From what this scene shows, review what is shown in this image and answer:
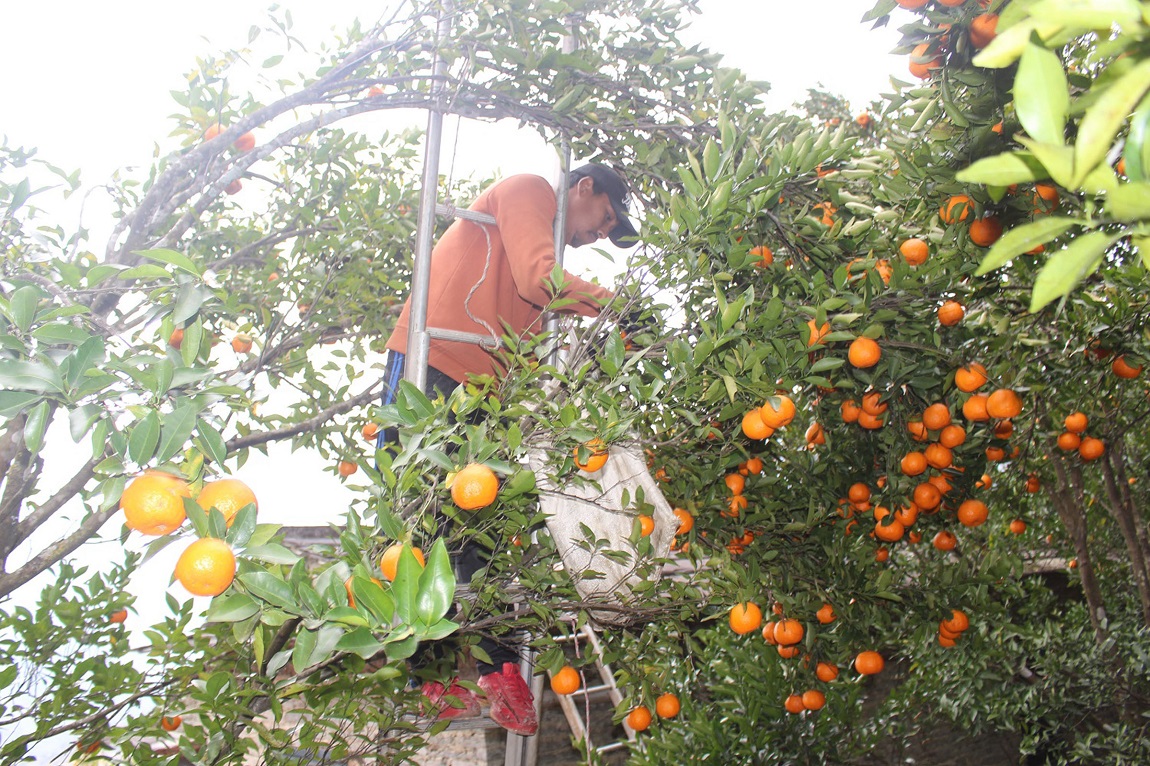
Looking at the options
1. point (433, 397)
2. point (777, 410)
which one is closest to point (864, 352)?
point (777, 410)

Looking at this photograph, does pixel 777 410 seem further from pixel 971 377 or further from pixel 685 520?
pixel 971 377

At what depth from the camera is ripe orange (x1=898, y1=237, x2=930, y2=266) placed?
1691 mm

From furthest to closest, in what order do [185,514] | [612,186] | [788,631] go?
[612,186], [788,631], [185,514]

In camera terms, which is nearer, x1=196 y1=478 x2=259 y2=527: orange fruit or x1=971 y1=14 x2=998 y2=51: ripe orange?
x1=196 y1=478 x2=259 y2=527: orange fruit

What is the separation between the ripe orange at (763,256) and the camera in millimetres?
1660

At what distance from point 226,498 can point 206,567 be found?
15cm

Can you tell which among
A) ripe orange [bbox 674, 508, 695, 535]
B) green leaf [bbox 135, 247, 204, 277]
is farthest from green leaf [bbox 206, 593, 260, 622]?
ripe orange [bbox 674, 508, 695, 535]

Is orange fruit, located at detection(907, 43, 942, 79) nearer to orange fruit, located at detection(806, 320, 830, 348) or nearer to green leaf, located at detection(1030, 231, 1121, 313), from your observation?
orange fruit, located at detection(806, 320, 830, 348)

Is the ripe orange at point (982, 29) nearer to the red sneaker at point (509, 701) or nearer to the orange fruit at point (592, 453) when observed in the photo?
the orange fruit at point (592, 453)

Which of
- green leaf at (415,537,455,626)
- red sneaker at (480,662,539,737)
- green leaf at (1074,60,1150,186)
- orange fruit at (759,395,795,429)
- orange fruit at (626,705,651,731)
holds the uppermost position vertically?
orange fruit at (759,395,795,429)

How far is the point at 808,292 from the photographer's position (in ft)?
5.49

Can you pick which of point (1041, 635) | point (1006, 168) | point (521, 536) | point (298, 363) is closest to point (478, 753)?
point (298, 363)

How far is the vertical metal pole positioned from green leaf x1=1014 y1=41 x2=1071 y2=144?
1407 millimetres

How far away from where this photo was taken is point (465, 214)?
212cm
